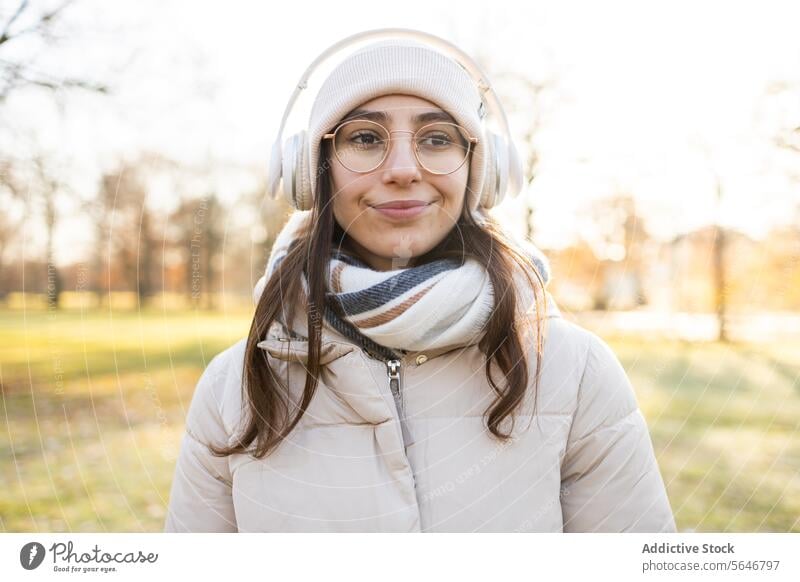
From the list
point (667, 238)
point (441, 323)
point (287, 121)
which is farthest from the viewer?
point (667, 238)

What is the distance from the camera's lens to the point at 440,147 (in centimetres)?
117

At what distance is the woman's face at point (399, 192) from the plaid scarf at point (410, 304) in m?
0.05

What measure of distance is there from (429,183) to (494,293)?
0.20 m

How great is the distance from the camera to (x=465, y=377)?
46.6 inches

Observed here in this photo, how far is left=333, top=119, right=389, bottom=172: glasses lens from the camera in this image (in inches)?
45.7

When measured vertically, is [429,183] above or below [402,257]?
above

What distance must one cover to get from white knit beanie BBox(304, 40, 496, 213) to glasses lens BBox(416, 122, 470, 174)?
0.9 inches

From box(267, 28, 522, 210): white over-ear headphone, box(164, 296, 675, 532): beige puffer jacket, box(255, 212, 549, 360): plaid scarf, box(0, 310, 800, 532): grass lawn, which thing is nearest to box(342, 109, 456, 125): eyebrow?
box(267, 28, 522, 210): white over-ear headphone

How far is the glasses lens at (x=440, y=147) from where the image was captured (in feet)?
3.81

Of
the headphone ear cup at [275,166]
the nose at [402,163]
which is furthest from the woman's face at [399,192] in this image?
the headphone ear cup at [275,166]
